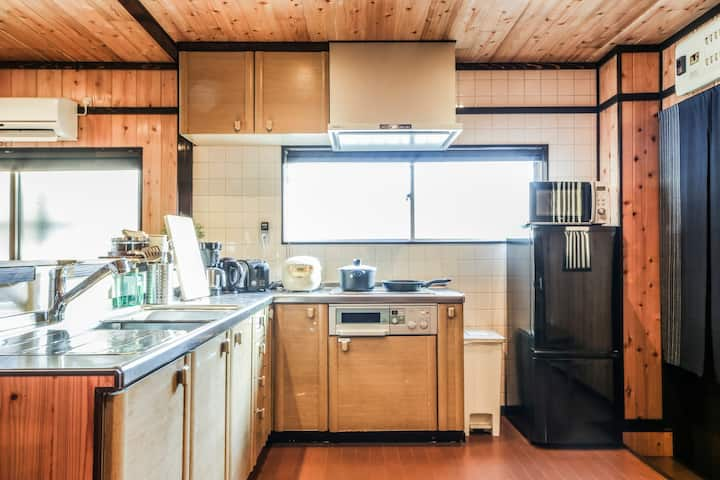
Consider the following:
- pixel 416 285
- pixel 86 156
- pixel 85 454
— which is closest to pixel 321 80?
pixel 416 285

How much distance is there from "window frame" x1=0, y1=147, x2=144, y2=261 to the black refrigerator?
2.84m

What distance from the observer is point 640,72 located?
312cm

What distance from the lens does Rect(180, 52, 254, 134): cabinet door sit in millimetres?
3082

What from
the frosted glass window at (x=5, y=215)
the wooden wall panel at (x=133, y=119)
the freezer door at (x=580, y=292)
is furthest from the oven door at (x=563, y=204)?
the frosted glass window at (x=5, y=215)

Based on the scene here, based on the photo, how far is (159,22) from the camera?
283 cm

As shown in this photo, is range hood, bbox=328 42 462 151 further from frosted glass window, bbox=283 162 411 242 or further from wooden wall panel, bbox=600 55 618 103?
wooden wall panel, bbox=600 55 618 103

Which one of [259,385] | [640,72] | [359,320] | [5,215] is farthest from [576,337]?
[5,215]

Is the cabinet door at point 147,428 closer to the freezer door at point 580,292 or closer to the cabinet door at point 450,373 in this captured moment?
the cabinet door at point 450,373

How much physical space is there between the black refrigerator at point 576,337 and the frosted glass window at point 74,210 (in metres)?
2.86

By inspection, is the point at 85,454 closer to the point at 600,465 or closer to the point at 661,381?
the point at 600,465

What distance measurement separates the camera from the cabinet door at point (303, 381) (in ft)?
9.37

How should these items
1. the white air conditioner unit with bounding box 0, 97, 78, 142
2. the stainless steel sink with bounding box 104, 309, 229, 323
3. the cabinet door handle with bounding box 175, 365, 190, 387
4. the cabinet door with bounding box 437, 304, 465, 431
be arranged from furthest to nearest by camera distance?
the white air conditioner unit with bounding box 0, 97, 78, 142 < the cabinet door with bounding box 437, 304, 465, 431 < the stainless steel sink with bounding box 104, 309, 229, 323 < the cabinet door handle with bounding box 175, 365, 190, 387

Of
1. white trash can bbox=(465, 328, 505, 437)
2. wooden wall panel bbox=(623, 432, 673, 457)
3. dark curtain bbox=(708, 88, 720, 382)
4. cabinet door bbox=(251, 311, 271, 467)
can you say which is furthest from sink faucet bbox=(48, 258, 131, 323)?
wooden wall panel bbox=(623, 432, 673, 457)

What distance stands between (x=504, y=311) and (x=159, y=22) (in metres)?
3.01
